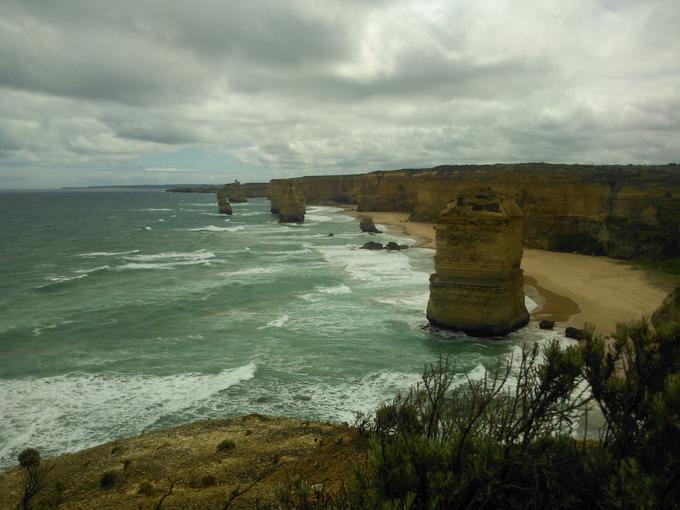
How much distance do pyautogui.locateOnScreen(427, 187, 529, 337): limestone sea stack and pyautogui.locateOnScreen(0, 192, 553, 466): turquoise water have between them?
844mm

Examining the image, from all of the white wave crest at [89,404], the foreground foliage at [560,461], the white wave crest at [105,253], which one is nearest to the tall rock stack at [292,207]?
the white wave crest at [105,253]

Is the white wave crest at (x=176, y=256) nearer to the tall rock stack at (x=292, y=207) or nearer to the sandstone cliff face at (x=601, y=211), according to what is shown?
the sandstone cliff face at (x=601, y=211)

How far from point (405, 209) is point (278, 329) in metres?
70.7

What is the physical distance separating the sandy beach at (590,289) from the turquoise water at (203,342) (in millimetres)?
4246

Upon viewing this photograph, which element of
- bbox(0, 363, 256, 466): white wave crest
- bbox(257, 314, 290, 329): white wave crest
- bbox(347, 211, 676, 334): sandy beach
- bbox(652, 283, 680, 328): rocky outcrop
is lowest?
bbox(0, 363, 256, 466): white wave crest

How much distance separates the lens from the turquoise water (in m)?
14.2

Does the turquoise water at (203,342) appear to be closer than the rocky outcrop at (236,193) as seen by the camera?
Yes

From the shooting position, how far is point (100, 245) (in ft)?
173

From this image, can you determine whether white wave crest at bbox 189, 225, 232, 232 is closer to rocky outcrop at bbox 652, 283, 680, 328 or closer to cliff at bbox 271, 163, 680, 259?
cliff at bbox 271, 163, 680, 259

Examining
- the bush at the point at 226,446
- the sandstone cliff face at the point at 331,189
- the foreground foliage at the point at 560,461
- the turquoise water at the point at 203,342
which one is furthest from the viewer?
the sandstone cliff face at the point at 331,189

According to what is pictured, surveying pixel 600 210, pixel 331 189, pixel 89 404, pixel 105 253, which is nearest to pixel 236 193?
pixel 331 189

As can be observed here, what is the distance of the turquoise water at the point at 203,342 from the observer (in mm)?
14219

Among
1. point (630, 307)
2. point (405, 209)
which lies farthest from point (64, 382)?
point (405, 209)

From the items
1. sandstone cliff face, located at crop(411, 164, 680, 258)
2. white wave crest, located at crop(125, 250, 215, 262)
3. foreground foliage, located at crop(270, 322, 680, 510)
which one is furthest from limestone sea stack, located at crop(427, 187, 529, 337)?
white wave crest, located at crop(125, 250, 215, 262)
